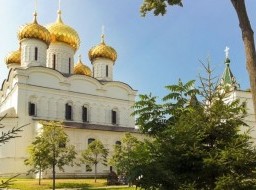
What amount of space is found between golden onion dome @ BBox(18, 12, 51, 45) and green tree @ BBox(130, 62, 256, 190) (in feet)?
106

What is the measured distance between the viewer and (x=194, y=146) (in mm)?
11281

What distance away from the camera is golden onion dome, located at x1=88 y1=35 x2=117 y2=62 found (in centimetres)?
4803

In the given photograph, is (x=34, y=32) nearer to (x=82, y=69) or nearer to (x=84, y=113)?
(x=82, y=69)

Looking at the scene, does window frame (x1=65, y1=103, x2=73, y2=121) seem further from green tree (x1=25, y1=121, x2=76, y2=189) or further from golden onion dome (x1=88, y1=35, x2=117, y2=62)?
green tree (x1=25, y1=121, x2=76, y2=189)

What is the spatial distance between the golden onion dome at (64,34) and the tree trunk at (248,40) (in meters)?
36.5

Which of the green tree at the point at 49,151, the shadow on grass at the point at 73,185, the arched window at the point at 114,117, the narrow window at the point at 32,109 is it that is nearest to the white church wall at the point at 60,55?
the arched window at the point at 114,117

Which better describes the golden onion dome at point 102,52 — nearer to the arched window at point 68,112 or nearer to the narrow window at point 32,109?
the arched window at point 68,112

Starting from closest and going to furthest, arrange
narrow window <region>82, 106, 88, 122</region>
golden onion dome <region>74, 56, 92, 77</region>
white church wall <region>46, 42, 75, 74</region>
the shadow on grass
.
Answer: the shadow on grass → narrow window <region>82, 106, 88, 122</region> → white church wall <region>46, 42, 75, 74</region> → golden onion dome <region>74, 56, 92, 77</region>

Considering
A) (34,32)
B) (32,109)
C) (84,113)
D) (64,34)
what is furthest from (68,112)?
(64,34)

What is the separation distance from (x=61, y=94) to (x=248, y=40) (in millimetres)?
32954

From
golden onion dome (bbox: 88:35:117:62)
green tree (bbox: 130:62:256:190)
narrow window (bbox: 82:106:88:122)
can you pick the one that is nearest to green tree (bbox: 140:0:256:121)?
green tree (bbox: 130:62:256:190)

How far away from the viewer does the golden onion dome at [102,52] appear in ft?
158

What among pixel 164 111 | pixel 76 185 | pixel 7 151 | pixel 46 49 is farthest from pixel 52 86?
pixel 164 111

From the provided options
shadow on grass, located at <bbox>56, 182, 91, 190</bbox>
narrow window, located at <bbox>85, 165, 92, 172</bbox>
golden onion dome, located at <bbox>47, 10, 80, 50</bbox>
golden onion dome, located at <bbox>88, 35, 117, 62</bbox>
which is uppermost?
golden onion dome, located at <bbox>47, 10, 80, 50</bbox>
